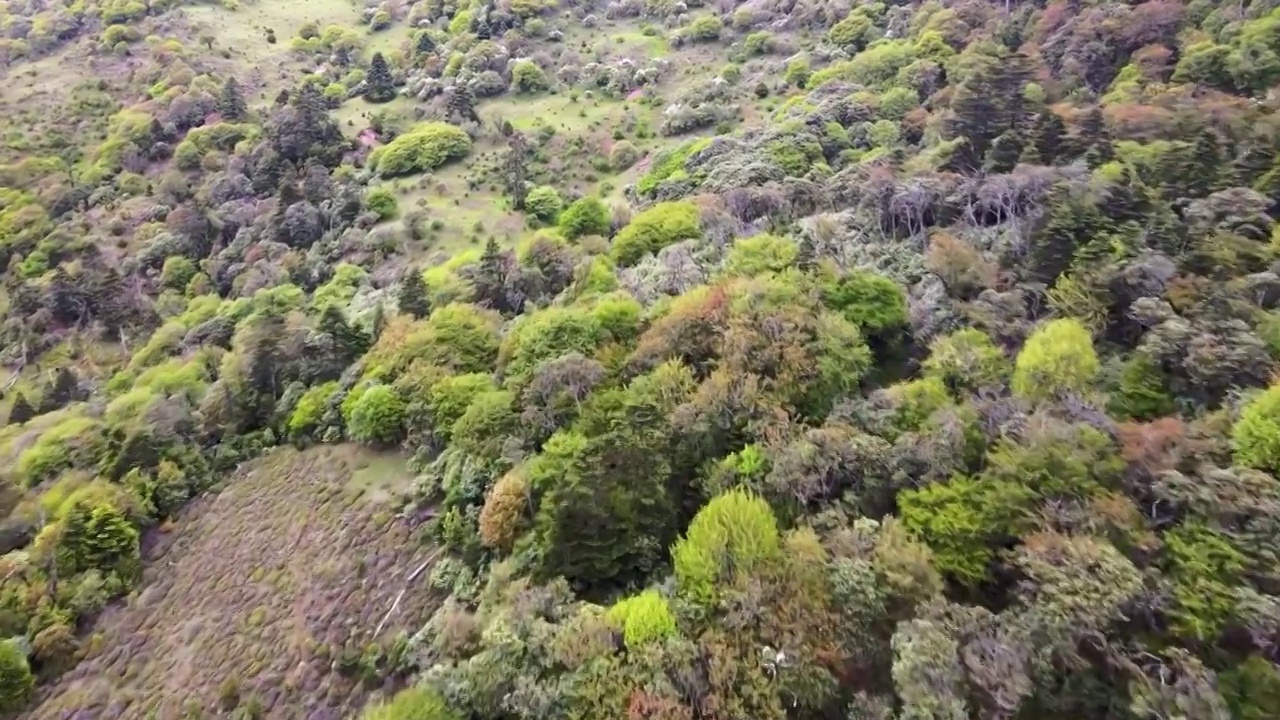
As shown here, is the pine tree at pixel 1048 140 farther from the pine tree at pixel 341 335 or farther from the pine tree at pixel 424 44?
the pine tree at pixel 424 44

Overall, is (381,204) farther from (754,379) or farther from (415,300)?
(754,379)

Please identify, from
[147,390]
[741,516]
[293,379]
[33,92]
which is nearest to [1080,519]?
[741,516]

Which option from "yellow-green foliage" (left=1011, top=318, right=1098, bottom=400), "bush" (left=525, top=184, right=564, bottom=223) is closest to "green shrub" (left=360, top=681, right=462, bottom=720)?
"yellow-green foliage" (left=1011, top=318, right=1098, bottom=400)

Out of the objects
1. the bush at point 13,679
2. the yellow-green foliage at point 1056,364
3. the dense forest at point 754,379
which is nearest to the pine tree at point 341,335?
the dense forest at point 754,379

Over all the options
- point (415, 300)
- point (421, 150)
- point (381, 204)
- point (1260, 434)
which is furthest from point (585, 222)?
point (1260, 434)

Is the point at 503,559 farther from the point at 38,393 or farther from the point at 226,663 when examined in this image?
the point at 38,393
